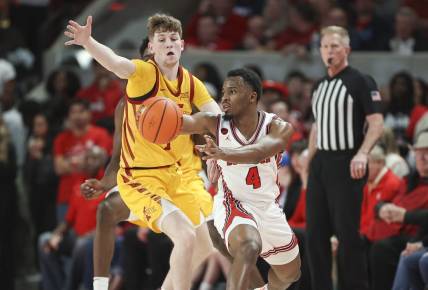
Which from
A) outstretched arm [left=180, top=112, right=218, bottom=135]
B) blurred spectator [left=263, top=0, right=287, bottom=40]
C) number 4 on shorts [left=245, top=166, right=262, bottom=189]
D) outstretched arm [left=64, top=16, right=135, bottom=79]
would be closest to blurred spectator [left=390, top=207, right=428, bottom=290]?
number 4 on shorts [left=245, top=166, right=262, bottom=189]

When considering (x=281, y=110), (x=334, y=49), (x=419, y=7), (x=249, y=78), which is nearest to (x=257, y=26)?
(x=419, y=7)

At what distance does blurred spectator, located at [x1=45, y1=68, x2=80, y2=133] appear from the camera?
12.9 metres

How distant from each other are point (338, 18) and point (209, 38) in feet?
6.89

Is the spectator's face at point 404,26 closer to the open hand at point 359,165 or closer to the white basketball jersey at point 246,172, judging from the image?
the open hand at point 359,165

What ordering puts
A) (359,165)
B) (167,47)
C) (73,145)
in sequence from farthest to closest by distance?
(73,145), (359,165), (167,47)

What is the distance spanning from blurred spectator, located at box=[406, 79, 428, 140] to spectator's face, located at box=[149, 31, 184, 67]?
4.08 meters

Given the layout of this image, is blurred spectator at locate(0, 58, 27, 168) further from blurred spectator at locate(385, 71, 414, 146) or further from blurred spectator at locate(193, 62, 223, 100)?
blurred spectator at locate(385, 71, 414, 146)

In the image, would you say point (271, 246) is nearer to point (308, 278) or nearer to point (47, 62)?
point (308, 278)

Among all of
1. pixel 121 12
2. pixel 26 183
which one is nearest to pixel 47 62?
pixel 121 12

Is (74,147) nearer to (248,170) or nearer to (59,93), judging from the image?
(59,93)

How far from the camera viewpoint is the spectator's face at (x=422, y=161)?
9.06 m

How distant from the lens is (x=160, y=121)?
22.6 ft

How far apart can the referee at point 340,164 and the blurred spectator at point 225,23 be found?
554 centimetres

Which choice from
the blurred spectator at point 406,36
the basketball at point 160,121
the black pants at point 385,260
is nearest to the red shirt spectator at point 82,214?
the black pants at point 385,260
